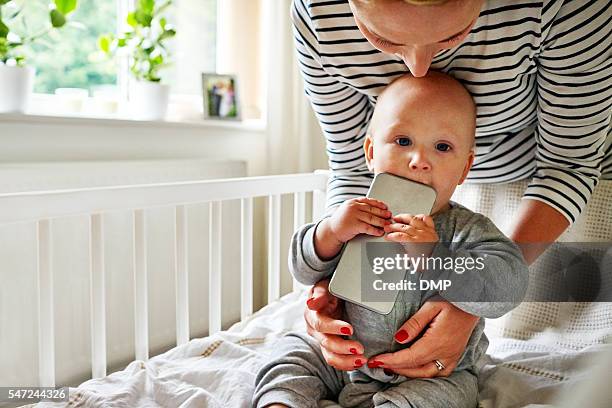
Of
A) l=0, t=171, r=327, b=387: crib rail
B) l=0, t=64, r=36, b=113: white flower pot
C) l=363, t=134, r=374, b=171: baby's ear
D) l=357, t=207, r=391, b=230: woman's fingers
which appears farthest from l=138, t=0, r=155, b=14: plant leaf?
l=357, t=207, r=391, b=230: woman's fingers

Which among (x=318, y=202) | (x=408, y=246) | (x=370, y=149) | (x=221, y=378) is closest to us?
(x=408, y=246)

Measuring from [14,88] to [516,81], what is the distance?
1.02 meters

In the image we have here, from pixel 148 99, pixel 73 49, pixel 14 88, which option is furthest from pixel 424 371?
pixel 73 49

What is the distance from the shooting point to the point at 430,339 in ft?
2.20

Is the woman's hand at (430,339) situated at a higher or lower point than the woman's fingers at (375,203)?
lower

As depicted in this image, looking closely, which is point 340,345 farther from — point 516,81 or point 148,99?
point 148,99

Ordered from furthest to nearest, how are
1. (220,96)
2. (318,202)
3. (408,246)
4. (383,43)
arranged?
1. (220,96)
2. (318,202)
3. (408,246)
4. (383,43)

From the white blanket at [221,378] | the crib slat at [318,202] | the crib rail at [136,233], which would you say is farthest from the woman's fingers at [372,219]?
the crib slat at [318,202]

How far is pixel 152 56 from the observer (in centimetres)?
173

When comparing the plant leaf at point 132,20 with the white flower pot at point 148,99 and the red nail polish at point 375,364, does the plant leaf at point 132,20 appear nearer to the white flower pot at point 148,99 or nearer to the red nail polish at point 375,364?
the white flower pot at point 148,99

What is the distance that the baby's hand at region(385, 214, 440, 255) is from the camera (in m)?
0.65

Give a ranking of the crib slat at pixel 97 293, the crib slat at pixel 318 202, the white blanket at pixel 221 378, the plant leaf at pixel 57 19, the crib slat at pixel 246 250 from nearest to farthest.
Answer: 1. the white blanket at pixel 221 378
2. the crib slat at pixel 97 293
3. the crib slat at pixel 246 250
4. the plant leaf at pixel 57 19
5. the crib slat at pixel 318 202

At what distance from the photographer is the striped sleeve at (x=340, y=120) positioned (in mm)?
856

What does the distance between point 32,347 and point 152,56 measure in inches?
33.7
